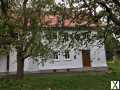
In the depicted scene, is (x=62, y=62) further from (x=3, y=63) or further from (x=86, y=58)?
(x=3, y=63)

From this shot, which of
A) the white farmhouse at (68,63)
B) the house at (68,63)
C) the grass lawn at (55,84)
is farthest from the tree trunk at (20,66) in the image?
the white farmhouse at (68,63)

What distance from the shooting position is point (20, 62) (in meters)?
32.8

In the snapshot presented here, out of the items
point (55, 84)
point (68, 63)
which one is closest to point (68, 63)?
point (68, 63)

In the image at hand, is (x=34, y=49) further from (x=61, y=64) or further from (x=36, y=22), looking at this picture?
(x=61, y=64)

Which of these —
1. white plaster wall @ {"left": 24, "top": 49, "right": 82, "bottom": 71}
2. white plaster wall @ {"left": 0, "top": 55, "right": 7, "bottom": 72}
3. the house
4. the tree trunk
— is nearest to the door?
the house

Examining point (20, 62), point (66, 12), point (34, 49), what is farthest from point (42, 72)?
point (66, 12)

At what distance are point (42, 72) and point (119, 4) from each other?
25.4m

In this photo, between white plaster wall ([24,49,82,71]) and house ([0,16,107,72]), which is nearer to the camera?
house ([0,16,107,72])

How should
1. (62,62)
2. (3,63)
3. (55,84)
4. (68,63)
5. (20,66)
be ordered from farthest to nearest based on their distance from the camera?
(68,63) → (62,62) → (3,63) → (20,66) → (55,84)

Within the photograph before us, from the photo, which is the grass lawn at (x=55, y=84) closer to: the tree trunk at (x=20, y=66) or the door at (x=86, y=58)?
the tree trunk at (x=20, y=66)

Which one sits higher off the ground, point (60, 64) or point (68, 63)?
point (68, 63)

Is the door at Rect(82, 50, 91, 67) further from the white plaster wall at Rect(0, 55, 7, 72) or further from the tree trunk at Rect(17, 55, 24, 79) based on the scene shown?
the tree trunk at Rect(17, 55, 24, 79)

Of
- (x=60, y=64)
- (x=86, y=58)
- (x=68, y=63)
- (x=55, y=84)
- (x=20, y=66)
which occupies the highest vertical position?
(x=86, y=58)

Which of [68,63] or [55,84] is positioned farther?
[68,63]
